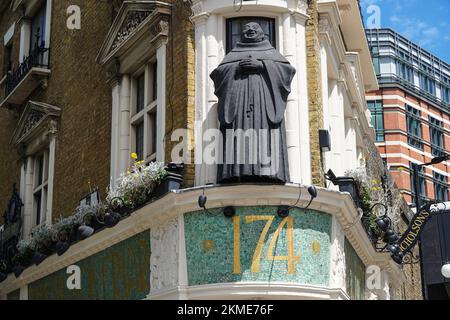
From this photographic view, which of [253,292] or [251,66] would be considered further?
[251,66]

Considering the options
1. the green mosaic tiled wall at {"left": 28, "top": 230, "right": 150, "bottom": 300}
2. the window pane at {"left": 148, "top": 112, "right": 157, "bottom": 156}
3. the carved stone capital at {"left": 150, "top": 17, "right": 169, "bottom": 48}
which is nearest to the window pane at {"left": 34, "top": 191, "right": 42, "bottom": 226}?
the green mosaic tiled wall at {"left": 28, "top": 230, "right": 150, "bottom": 300}

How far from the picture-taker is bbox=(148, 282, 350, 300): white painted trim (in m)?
14.4

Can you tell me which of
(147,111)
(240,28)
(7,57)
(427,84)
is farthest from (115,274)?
(427,84)

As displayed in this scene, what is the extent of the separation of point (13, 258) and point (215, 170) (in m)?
6.90

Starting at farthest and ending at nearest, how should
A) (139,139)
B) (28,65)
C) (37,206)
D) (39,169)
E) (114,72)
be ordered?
(28,65), (39,169), (37,206), (114,72), (139,139)

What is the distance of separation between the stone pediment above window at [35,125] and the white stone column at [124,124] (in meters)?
3.17

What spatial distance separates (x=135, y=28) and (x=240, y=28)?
7.94ft

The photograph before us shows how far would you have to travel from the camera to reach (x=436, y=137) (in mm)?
60250

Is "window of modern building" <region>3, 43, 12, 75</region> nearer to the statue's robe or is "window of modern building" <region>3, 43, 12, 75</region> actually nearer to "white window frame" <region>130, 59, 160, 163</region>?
"white window frame" <region>130, 59, 160, 163</region>

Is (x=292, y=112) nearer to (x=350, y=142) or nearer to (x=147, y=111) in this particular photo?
(x=147, y=111)

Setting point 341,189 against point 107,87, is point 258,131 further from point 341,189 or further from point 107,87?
point 107,87

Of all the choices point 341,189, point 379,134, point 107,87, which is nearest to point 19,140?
point 107,87

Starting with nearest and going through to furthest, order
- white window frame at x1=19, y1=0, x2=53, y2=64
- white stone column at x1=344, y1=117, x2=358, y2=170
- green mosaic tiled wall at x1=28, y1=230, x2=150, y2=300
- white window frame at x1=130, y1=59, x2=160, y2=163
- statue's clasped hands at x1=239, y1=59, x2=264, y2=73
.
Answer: statue's clasped hands at x1=239, y1=59, x2=264, y2=73 < green mosaic tiled wall at x1=28, y1=230, x2=150, y2=300 < white window frame at x1=130, y1=59, x2=160, y2=163 < white stone column at x1=344, y1=117, x2=358, y2=170 < white window frame at x1=19, y1=0, x2=53, y2=64

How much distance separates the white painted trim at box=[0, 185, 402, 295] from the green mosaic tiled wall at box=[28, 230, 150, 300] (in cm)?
17
